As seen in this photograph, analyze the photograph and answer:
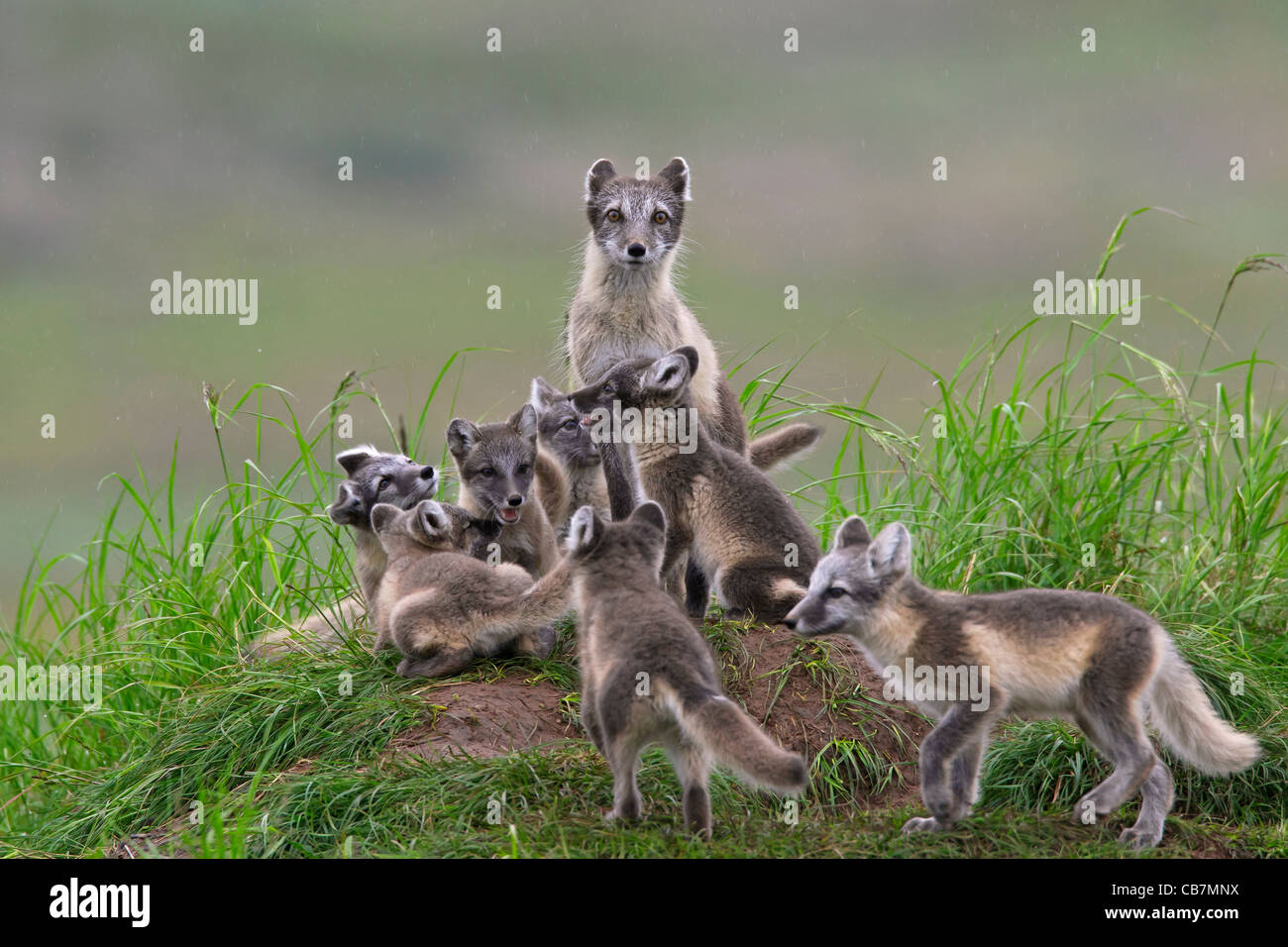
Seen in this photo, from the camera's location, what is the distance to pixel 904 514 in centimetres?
792

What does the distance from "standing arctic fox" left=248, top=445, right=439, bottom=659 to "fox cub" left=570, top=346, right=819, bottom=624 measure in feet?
3.41

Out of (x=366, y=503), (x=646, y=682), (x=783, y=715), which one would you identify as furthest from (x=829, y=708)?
(x=366, y=503)

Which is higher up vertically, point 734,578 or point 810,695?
point 734,578

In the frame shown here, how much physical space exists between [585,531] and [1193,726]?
256cm

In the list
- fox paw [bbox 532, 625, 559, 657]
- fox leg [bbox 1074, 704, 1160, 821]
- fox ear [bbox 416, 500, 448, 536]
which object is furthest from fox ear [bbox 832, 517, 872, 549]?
fox ear [bbox 416, 500, 448, 536]

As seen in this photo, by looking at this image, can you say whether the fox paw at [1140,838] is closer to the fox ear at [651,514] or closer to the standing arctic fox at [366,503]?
the fox ear at [651,514]

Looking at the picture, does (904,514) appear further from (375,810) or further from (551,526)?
(375,810)

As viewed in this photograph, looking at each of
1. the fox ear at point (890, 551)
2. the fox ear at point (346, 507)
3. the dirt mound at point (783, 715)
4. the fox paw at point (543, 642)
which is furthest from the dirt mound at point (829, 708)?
the fox ear at point (346, 507)

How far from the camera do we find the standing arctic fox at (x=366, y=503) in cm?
691
